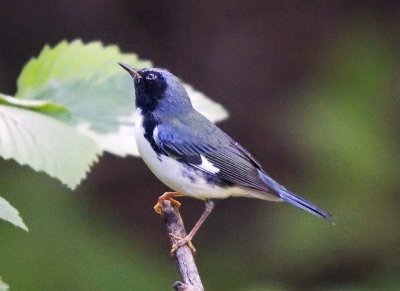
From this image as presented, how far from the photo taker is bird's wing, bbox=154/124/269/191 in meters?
2.55

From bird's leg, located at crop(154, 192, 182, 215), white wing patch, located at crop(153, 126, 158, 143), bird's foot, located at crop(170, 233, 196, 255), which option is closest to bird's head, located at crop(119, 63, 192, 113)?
white wing patch, located at crop(153, 126, 158, 143)

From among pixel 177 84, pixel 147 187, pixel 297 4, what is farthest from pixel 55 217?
pixel 297 4

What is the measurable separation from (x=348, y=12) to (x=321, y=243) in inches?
73.9

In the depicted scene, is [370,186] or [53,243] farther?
[370,186]

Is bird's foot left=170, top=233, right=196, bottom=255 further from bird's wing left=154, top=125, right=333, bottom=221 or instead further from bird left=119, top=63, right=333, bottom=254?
bird's wing left=154, top=125, right=333, bottom=221

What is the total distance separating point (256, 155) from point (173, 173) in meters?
3.37

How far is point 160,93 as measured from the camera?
2723 millimetres

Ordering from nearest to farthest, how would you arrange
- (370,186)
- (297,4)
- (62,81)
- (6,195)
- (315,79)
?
(62,81) → (6,195) → (370,186) → (315,79) → (297,4)

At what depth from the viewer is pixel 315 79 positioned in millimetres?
5613

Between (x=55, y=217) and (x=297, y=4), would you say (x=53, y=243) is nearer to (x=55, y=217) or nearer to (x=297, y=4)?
(x=55, y=217)

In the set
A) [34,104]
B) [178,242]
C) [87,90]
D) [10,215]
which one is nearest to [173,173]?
[178,242]

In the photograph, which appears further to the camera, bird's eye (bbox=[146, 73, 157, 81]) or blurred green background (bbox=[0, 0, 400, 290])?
blurred green background (bbox=[0, 0, 400, 290])

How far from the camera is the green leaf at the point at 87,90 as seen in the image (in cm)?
196

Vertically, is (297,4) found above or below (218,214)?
above
